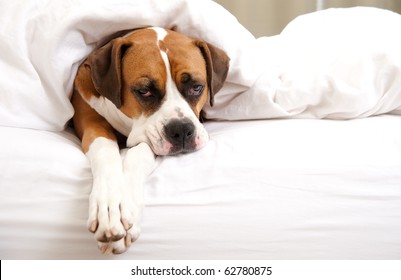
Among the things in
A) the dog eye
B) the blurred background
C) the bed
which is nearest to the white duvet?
the bed

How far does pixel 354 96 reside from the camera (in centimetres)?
139

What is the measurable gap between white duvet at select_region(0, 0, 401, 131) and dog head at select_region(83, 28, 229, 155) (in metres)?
0.09

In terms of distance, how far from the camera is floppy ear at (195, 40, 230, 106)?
4.61 feet

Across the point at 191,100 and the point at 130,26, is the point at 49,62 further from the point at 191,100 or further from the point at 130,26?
the point at 191,100

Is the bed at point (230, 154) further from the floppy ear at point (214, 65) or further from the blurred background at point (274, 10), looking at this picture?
the blurred background at point (274, 10)

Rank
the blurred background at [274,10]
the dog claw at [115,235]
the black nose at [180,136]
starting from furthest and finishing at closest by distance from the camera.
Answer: the blurred background at [274,10], the black nose at [180,136], the dog claw at [115,235]

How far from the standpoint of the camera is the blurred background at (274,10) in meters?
3.22

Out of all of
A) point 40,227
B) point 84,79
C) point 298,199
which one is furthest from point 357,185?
point 84,79

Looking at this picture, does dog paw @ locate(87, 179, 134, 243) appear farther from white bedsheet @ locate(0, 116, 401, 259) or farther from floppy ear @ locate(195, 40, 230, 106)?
floppy ear @ locate(195, 40, 230, 106)

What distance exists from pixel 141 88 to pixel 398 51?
2.75ft

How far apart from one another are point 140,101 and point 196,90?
6.5 inches

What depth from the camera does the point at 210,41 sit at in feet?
4.90

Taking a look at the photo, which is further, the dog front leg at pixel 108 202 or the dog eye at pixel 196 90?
the dog eye at pixel 196 90

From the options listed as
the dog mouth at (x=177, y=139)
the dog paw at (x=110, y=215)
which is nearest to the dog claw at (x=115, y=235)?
the dog paw at (x=110, y=215)
